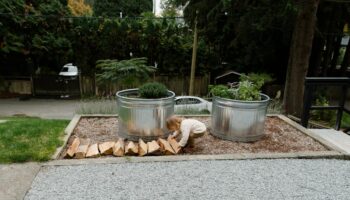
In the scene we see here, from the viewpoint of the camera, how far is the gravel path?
3.08 meters

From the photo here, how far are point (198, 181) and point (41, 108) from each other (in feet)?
32.6

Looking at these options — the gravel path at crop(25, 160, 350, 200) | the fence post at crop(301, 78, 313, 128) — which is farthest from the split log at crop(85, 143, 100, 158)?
the fence post at crop(301, 78, 313, 128)

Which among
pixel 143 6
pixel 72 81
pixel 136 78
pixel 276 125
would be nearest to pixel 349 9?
pixel 276 125

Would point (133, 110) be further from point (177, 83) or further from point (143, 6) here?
point (143, 6)

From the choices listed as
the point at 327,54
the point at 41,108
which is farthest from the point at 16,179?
the point at 327,54

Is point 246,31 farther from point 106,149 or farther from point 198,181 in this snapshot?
point 198,181

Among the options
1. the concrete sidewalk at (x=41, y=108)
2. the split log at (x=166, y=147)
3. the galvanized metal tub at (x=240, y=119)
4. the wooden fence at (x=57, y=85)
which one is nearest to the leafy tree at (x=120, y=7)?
the wooden fence at (x=57, y=85)

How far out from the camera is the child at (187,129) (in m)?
4.24

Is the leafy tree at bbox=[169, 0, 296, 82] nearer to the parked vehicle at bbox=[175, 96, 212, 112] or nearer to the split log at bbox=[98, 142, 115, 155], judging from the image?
the parked vehicle at bbox=[175, 96, 212, 112]

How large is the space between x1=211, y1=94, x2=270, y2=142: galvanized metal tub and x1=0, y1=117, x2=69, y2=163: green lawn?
2531 millimetres

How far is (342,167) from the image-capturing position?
390 centimetres

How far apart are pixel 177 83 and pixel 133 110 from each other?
9.78 m

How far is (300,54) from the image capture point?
25.5 feet

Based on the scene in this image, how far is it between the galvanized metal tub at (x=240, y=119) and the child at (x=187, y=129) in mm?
620
